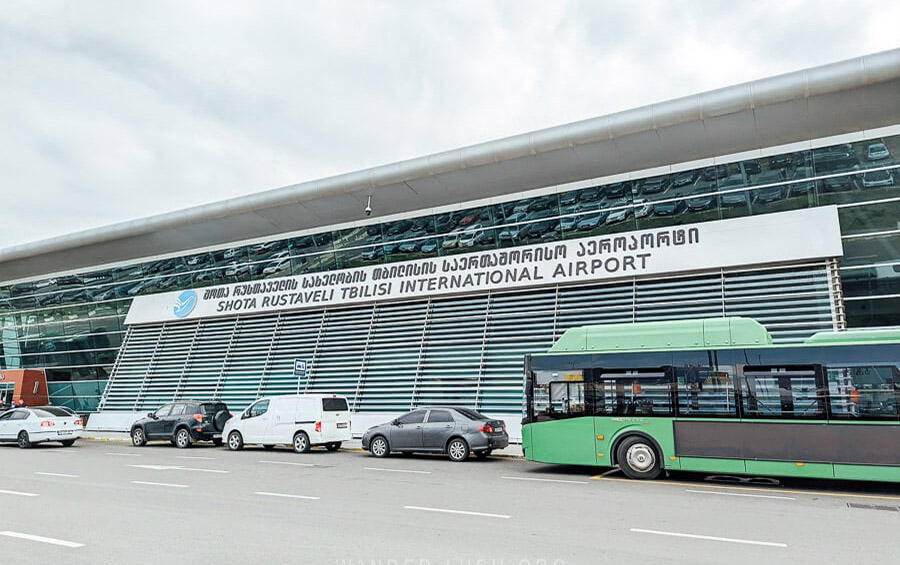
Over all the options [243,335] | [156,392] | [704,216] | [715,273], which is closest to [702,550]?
[715,273]

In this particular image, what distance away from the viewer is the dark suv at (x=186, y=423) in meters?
21.6

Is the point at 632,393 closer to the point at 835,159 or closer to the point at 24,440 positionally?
the point at 835,159

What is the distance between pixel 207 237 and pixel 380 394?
1321 cm

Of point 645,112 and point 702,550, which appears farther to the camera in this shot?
point 645,112

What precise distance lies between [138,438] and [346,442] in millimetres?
7473

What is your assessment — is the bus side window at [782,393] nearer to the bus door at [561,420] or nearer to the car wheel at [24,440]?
the bus door at [561,420]

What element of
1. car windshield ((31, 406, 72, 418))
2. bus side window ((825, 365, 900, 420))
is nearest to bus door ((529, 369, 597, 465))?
bus side window ((825, 365, 900, 420))

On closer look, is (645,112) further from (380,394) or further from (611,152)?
(380,394)

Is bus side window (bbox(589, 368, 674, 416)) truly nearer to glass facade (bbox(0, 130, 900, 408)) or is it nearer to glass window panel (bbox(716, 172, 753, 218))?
glass facade (bbox(0, 130, 900, 408))

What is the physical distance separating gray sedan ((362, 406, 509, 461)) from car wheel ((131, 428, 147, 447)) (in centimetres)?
947

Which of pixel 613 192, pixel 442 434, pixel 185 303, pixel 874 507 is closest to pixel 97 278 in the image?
pixel 185 303

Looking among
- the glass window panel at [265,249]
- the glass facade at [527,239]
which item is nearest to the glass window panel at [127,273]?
the glass facade at [527,239]

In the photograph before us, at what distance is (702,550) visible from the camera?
6949 millimetres

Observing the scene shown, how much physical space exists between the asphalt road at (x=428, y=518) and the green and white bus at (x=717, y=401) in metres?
0.53
